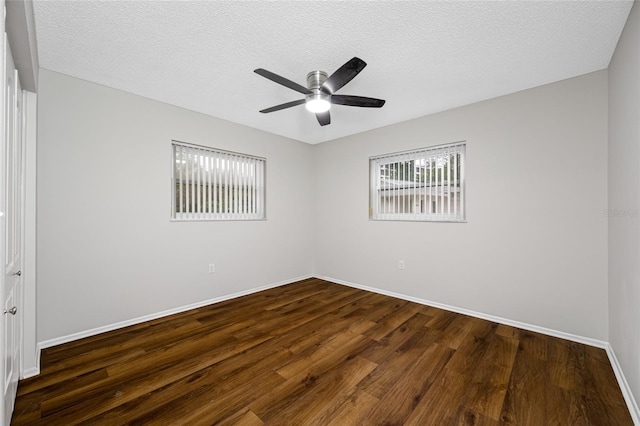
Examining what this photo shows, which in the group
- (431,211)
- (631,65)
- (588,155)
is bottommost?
(431,211)

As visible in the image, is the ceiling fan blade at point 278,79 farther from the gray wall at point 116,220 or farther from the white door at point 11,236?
the gray wall at point 116,220

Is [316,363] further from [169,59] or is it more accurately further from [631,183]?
[169,59]

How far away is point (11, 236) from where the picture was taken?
150cm

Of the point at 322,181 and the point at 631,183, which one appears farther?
the point at 322,181

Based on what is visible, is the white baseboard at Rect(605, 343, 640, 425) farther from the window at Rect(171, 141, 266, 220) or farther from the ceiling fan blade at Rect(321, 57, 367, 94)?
the window at Rect(171, 141, 266, 220)

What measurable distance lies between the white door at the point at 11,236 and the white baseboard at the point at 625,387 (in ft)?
10.7

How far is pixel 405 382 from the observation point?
1939mm

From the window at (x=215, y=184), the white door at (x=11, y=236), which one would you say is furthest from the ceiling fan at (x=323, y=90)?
the window at (x=215, y=184)

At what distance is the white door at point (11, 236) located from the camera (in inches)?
53.4

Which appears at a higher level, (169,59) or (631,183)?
(169,59)

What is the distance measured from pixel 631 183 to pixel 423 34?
1651 mm

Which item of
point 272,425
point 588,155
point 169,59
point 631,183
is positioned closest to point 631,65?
point 631,183

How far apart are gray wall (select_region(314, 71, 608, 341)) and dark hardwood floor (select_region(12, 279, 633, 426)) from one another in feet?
1.20

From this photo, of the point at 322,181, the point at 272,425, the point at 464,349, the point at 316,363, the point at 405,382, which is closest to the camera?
the point at 272,425
